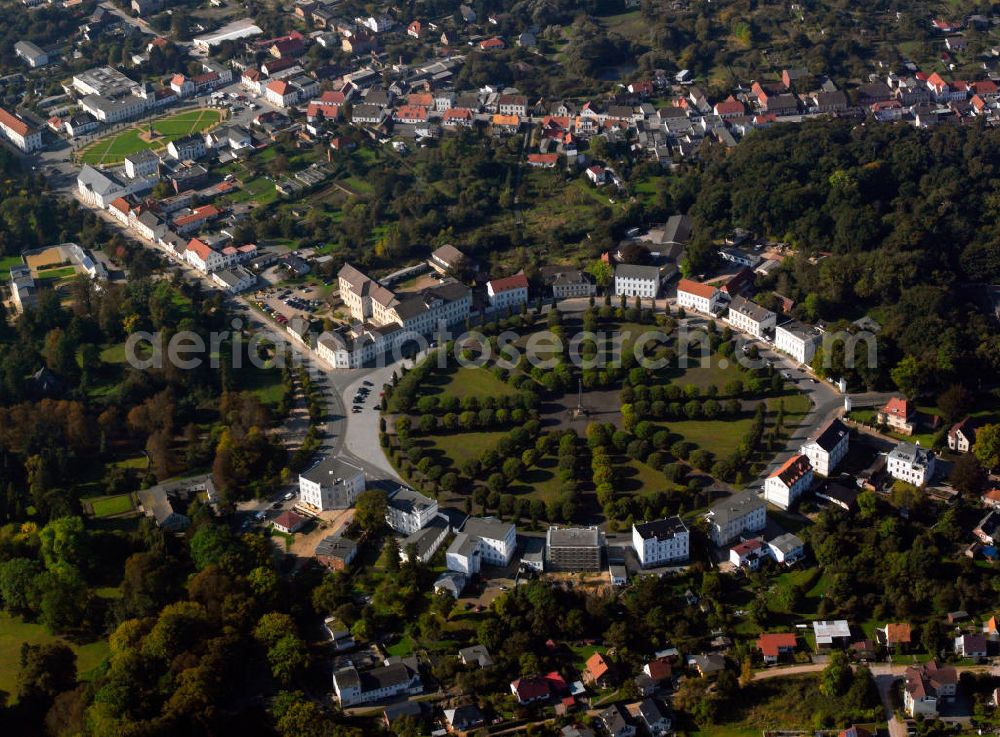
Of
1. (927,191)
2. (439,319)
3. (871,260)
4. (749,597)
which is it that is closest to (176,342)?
(439,319)

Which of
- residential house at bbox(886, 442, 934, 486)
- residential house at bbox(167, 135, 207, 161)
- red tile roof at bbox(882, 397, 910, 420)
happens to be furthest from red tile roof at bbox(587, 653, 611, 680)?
residential house at bbox(167, 135, 207, 161)

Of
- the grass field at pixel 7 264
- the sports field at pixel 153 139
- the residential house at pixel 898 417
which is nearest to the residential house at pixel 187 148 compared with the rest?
the sports field at pixel 153 139

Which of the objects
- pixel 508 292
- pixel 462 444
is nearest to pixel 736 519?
pixel 462 444

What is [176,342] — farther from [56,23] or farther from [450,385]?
[56,23]

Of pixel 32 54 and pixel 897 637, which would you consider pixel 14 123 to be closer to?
pixel 32 54

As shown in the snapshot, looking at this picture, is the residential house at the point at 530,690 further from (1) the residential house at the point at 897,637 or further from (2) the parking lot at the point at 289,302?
(2) the parking lot at the point at 289,302

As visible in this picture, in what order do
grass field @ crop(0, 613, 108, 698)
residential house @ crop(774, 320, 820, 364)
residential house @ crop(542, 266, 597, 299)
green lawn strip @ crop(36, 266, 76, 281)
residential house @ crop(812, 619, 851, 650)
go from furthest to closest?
green lawn strip @ crop(36, 266, 76, 281)
residential house @ crop(542, 266, 597, 299)
residential house @ crop(774, 320, 820, 364)
grass field @ crop(0, 613, 108, 698)
residential house @ crop(812, 619, 851, 650)

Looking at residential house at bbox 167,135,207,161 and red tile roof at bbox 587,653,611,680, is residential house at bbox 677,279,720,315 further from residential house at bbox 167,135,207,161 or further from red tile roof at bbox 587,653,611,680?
residential house at bbox 167,135,207,161
